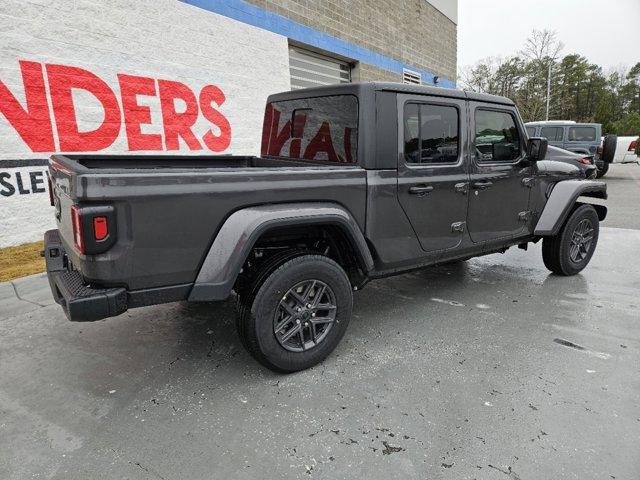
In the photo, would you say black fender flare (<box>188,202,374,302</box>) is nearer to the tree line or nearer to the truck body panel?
the truck body panel

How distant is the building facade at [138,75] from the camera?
512 cm

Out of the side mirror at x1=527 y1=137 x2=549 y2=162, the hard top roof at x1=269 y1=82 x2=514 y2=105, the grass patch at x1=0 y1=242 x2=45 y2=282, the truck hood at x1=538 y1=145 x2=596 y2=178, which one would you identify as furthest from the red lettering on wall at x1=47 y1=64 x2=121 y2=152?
the truck hood at x1=538 y1=145 x2=596 y2=178

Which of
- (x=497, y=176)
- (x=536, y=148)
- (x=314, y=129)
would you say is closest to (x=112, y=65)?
(x=314, y=129)

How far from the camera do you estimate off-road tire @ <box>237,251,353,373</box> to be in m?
2.47

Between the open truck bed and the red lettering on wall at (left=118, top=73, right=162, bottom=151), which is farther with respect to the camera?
the red lettering on wall at (left=118, top=73, right=162, bottom=151)

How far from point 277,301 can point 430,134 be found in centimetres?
178

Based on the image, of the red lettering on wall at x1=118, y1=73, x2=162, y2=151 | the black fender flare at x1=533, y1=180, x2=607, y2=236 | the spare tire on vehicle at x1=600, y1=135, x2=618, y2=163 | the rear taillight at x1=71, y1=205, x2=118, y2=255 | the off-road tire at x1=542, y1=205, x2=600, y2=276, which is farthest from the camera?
the red lettering on wall at x1=118, y1=73, x2=162, y2=151

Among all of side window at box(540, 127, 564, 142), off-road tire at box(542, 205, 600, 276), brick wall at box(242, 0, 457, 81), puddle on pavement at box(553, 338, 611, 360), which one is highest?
brick wall at box(242, 0, 457, 81)

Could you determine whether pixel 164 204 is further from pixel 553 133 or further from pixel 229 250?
pixel 553 133

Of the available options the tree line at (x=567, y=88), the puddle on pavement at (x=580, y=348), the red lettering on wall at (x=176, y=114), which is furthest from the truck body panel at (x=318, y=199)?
the tree line at (x=567, y=88)

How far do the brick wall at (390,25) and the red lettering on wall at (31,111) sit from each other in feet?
14.2

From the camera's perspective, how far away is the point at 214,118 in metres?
7.35

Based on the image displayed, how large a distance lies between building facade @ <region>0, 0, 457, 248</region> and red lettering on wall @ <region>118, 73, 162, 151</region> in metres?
0.02

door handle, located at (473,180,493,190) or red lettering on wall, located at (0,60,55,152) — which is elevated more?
red lettering on wall, located at (0,60,55,152)
